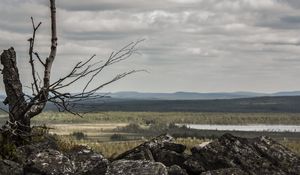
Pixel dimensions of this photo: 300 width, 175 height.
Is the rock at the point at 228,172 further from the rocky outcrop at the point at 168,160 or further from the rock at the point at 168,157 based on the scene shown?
the rock at the point at 168,157

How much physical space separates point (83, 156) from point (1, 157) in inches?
74.9

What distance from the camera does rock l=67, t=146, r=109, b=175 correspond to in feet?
50.1

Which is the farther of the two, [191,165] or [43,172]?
[191,165]

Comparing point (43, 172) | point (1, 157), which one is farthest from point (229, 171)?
point (1, 157)

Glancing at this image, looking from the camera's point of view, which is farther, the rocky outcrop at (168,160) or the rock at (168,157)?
the rock at (168,157)

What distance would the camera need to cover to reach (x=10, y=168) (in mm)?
14492

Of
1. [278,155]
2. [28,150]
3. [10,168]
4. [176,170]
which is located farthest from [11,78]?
[278,155]

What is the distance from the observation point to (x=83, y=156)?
15734 millimetres

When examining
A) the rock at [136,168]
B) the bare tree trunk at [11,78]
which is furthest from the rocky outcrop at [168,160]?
the bare tree trunk at [11,78]

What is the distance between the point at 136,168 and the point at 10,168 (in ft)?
9.09

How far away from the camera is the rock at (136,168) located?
14961 millimetres

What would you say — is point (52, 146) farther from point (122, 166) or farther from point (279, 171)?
point (279, 171)

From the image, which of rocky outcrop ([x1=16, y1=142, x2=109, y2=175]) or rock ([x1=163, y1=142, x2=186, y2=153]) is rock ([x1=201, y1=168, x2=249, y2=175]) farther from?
rock ([x1=163, y1=142, x2=186, y2=153])

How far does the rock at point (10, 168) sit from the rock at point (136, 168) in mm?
1961
